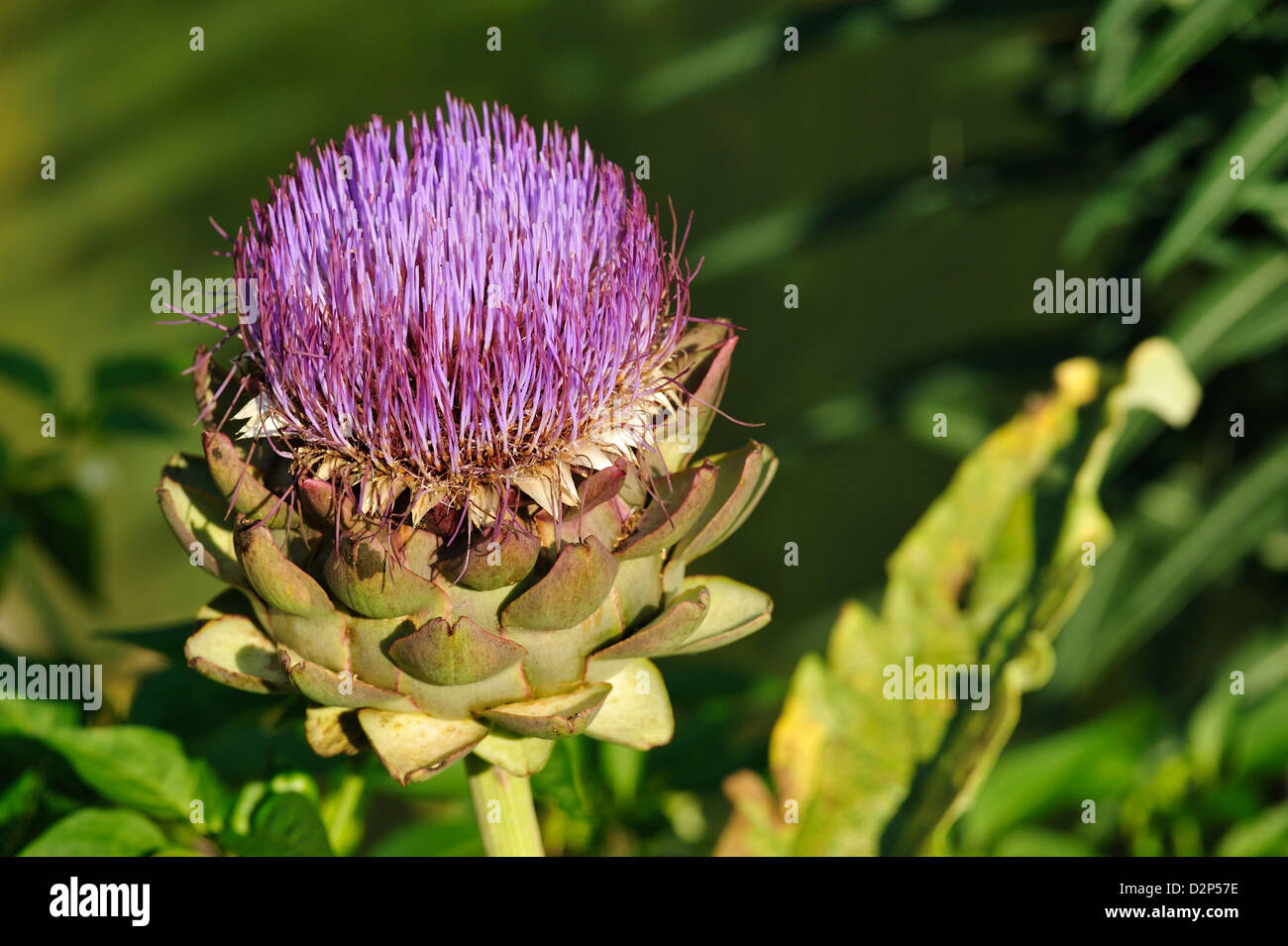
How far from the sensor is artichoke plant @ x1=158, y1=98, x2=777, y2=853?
1.91 feet

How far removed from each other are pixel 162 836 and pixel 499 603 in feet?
0.82

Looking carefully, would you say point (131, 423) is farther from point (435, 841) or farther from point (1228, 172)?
point (1228, 172)

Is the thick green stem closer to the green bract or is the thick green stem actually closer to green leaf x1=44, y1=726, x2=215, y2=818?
the green bract

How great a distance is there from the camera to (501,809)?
0.64 m

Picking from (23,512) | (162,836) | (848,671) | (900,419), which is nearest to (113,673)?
(23,512)

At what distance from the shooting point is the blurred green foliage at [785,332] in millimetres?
787

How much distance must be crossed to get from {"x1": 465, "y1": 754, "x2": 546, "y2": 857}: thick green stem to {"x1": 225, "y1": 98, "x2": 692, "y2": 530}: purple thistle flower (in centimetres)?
16

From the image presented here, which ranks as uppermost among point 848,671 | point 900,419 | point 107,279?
point 107,279

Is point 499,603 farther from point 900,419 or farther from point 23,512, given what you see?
point 900,419

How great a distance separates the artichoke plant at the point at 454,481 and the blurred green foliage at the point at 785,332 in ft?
0.26

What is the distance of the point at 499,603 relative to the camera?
1.99ft

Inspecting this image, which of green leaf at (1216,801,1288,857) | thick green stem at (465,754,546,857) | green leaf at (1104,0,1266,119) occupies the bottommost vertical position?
green leaf at (1216,801,1288,857)

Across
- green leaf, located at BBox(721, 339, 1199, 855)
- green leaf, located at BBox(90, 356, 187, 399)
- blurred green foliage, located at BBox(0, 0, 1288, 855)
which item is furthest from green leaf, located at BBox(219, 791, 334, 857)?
green leaf, located at BBox(90, 356, 187, 399)
